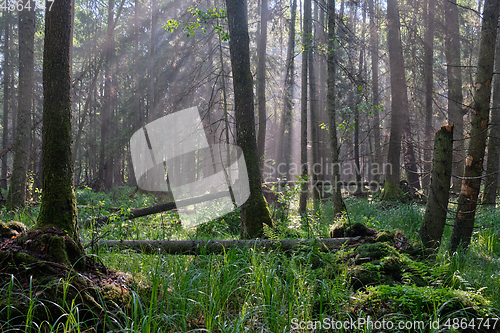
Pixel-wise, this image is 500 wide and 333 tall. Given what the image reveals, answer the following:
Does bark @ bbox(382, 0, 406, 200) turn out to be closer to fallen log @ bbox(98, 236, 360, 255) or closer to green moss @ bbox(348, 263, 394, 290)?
fallen log @ bbox(98, 236, 360, 255)

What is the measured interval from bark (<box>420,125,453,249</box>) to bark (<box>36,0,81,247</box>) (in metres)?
5.02

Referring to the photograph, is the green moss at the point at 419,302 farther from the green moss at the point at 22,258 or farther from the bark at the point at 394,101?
the bark at the point at 394,101

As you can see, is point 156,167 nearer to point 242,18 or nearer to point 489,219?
point 242,18

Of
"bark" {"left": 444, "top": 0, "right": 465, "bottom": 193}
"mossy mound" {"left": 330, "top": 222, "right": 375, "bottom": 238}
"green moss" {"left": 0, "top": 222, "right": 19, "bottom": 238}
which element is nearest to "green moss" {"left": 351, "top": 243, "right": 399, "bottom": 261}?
"mossy mound" {"left": 330, "top": 222, "right": 375, "bottom": 238}

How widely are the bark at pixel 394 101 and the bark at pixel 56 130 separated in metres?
10.4

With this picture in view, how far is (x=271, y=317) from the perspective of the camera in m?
2.56

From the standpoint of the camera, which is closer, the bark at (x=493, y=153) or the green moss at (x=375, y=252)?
the green moss at (x=375, y=252)

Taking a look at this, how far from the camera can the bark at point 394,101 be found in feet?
34.4

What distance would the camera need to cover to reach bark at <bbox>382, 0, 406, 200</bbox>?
1048 centimetres

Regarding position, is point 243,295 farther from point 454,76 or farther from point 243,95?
point 454,76

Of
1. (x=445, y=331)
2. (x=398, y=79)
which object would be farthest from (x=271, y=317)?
(x=398, y=79)

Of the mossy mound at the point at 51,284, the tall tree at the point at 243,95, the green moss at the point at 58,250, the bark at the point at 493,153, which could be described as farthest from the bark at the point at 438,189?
the green moss at the point at 58,250

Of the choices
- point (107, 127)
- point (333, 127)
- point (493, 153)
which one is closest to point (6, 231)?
point (333, 127)

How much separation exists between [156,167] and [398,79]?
15826 mm
